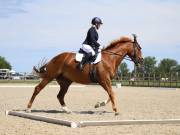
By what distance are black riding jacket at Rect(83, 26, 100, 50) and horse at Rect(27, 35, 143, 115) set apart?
1.58 ft

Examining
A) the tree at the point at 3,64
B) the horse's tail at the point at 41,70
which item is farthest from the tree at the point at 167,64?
the horse's tail at the point at 41,70

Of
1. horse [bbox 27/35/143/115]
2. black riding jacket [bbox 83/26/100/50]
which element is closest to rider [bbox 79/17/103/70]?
black riding jacket [bbox 83/26/100/50]

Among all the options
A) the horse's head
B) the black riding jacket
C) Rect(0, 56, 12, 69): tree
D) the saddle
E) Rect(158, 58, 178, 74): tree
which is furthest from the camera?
Rect(158, 58, 178, 74): tree

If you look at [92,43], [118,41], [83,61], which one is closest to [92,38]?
[92,43]

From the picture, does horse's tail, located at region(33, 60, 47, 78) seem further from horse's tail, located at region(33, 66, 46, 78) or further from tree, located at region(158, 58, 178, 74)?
tree, located at region(158, 58, 178, 74)

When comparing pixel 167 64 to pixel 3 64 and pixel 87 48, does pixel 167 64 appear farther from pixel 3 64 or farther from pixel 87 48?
pixel 87 48

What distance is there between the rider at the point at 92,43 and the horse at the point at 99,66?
249 mm

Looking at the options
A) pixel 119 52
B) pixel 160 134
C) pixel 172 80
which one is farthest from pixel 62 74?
pixel 172 80

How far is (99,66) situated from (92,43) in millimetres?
712

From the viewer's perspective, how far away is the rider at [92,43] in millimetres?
14141

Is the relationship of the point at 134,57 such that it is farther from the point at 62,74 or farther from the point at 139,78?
the point at 139,78

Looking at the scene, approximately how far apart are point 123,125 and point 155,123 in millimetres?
816

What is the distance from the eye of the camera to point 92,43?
14.2 m

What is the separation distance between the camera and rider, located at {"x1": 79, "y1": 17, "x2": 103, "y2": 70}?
46.4 ft
